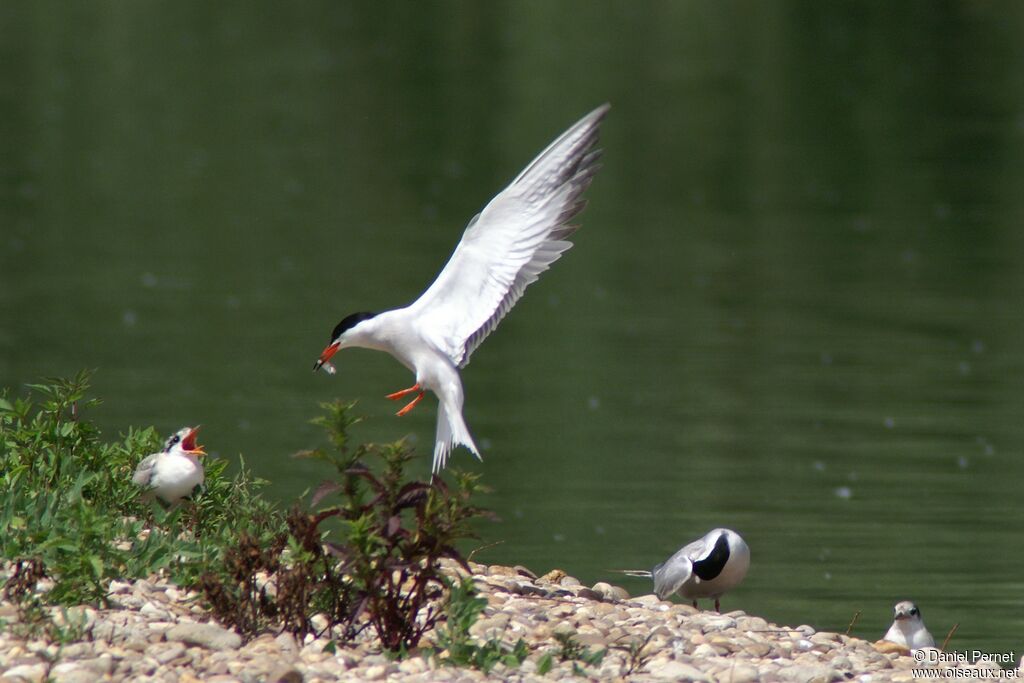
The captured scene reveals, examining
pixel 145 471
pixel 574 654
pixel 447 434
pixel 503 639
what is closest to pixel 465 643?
pixel 574 654

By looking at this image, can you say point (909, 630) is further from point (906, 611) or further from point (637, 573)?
point (637, 573)

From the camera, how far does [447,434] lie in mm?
6863

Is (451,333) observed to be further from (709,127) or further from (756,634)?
(709,127)

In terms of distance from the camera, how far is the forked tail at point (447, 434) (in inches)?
260

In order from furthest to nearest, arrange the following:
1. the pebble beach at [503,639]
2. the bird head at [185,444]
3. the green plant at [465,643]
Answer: the bird head at [185,444], the green plant at [465,643], the pebble beach at [503,639]

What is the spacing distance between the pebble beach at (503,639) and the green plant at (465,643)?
0.04 m

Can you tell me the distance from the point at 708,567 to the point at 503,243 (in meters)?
1.63

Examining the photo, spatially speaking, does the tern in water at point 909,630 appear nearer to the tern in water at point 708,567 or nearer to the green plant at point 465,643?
the tern in water at point 708,567

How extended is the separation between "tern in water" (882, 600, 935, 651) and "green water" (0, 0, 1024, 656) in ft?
3.64

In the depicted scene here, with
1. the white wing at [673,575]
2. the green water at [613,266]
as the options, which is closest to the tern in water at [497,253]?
the white wing at [673,575]

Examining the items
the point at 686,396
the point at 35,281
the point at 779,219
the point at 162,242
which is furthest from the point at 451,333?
the point at 779,219

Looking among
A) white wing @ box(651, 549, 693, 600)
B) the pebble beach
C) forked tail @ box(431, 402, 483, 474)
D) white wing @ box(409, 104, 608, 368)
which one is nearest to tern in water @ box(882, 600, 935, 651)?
the pebble beach

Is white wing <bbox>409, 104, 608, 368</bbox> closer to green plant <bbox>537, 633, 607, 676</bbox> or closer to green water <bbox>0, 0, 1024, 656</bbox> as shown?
green plant <bbox>537, 633, 607, 676</bbox>

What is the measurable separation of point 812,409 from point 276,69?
774 inches
